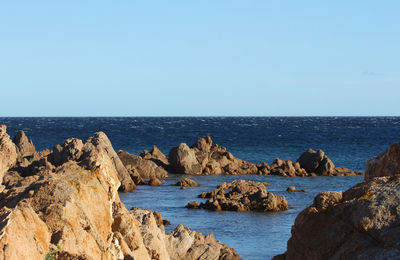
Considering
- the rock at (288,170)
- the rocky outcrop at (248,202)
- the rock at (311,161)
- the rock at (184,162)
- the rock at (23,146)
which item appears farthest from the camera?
the rock at (311,161)

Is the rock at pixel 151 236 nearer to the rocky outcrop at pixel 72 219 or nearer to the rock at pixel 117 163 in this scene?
the rocky outcrop at pixel 72 219

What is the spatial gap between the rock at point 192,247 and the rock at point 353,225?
773 cm

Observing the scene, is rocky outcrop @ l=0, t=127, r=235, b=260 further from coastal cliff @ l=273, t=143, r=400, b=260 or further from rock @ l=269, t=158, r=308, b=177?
rock @ l=269, t=158, r=308, b=177

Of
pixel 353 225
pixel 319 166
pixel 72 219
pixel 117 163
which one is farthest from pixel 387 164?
pixel 319 166

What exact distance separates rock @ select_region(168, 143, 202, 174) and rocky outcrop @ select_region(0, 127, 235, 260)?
116ft

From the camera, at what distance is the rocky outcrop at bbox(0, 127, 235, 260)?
250 inches

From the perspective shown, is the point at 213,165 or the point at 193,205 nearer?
the point at 193,205

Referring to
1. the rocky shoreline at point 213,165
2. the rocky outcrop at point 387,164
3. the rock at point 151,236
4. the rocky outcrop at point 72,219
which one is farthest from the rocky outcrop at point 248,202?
the rocky outcrop at point 387,164

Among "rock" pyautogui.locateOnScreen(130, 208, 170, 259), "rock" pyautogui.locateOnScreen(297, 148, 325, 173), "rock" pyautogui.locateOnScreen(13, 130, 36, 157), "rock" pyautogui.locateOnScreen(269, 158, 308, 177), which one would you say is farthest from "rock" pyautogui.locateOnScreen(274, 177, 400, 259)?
"rock" pyautogui.locateOnScreen(297, 148, 325, 173)

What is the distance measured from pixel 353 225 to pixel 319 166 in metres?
41.6

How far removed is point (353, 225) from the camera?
26.2 feet

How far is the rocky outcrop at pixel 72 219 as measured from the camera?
634cm

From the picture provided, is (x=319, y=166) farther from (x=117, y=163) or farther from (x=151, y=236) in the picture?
(x=151, y=236)

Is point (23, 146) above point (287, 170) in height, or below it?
above
